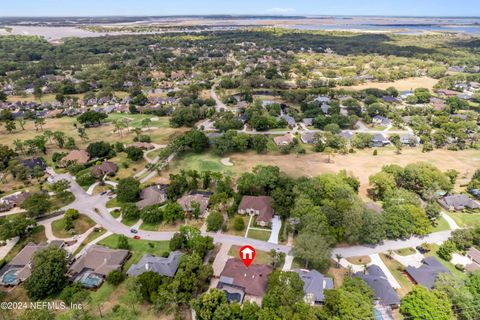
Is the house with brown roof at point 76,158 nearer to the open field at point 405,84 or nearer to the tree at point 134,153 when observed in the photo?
the tree at point 134,153

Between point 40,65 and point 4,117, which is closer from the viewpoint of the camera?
point 4,117

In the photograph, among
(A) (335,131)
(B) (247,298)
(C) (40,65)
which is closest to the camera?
(B) (247,298)

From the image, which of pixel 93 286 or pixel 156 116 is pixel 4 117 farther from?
pixel 93 286

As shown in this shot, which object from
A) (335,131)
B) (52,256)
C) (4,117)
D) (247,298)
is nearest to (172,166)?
(52,256)

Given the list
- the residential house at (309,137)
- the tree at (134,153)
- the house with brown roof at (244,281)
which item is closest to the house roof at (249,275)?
the house with brown roof at (244,281)

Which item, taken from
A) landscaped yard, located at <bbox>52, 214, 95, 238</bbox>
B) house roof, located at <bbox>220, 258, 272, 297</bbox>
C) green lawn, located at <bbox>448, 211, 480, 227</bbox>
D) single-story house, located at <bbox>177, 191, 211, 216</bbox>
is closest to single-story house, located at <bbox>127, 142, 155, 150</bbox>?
single-story house, located at <bbox>177, 191, 211, 216</bbox>
